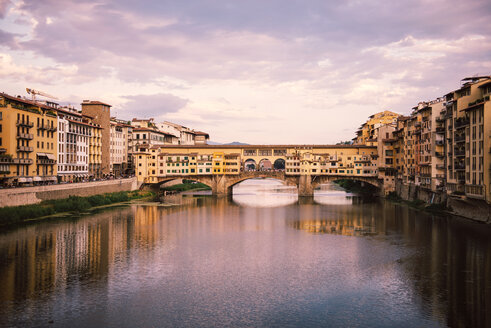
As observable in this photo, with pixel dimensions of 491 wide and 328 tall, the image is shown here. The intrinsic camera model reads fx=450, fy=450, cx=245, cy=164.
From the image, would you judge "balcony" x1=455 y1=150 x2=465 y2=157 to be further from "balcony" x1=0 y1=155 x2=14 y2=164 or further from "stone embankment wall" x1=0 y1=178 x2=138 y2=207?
"balcony" x1=0 y1=155 x2=14 y2=164

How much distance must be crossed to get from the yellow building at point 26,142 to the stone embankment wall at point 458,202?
41.3 m

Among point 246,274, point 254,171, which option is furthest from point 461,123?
point 254,171

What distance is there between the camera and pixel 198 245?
1250 inches

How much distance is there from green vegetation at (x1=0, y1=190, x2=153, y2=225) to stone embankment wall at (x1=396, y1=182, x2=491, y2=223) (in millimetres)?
35731

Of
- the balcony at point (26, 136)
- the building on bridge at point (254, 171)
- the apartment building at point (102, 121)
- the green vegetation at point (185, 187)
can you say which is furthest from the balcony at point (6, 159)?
the green vegetation at point (185, 187)

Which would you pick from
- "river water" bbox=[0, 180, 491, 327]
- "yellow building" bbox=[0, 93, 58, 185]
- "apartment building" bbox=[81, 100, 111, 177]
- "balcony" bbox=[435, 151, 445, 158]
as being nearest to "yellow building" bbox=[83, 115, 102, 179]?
"apartment building" bbox=[81, 100, 111, 177]

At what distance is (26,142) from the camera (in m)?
46.4

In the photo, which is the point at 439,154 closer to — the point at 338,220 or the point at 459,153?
the point at 459,153

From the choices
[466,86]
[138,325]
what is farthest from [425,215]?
[138,325]

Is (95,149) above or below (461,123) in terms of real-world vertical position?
below

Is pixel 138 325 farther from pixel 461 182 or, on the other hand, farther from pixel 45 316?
pixel 461 182

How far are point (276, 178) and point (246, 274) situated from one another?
147ft

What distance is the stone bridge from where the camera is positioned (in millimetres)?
67188

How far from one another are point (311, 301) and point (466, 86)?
91.2 feet
